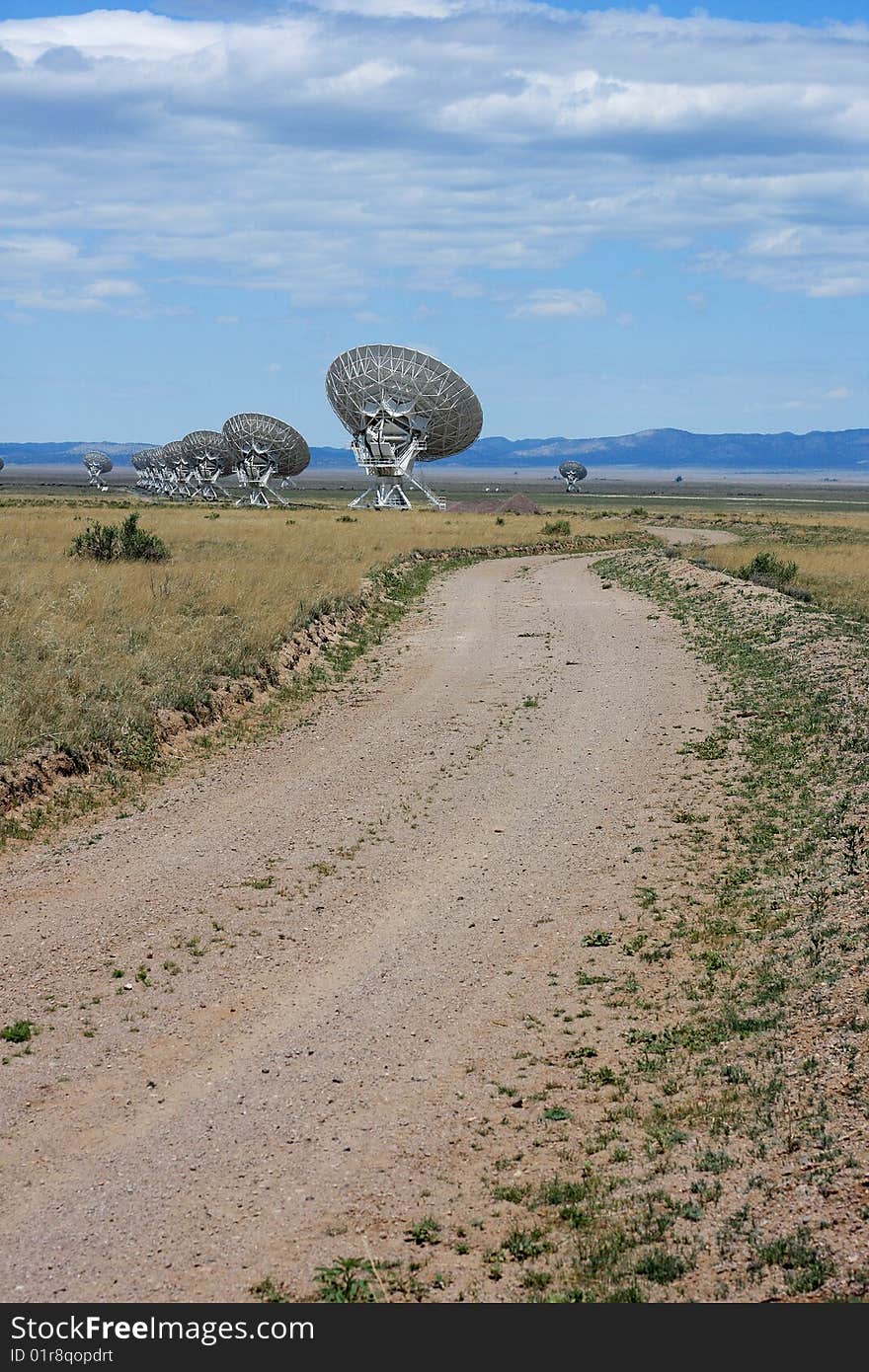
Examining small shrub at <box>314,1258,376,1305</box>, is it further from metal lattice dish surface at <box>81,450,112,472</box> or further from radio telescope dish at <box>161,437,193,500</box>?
metal lattice dish surface at <box>81,450,112,472</box>

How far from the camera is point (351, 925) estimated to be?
10.6 metres

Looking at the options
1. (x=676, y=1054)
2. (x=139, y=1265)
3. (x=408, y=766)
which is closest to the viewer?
(x=139, y=1265)

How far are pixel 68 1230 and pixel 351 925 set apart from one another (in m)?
4.45

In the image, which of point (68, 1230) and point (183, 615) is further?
point (183, 615)

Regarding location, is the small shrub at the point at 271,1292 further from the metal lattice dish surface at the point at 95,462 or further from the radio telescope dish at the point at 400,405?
the metal lattice dish surface at the point at 95,462

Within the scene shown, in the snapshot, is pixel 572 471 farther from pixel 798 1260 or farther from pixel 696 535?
pixel 798 1260

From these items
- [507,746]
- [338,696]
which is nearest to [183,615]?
[338,696]

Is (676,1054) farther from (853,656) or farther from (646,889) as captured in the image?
(853,656)

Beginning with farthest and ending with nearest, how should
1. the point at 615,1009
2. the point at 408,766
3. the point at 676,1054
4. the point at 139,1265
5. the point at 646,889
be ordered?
1. the point at 408,766
2. the point at 646,889
3. the point at 615,1009
4. the point at 676,1054
5. the point at 139,1265

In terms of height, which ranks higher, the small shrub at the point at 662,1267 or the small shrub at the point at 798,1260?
the small shrub at the point at 798,1260

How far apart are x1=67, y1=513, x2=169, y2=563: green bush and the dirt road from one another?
18.1 metres

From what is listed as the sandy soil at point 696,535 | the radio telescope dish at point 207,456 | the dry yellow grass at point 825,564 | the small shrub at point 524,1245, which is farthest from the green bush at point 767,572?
the radio telescope dish at point 207,456

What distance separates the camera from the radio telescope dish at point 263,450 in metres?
102

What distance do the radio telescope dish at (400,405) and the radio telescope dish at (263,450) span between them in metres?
16.9
